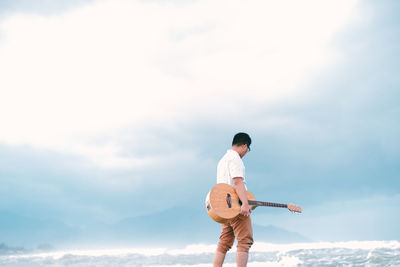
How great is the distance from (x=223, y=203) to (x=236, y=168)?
42 cm

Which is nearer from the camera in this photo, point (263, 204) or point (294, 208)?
point (263, 204)

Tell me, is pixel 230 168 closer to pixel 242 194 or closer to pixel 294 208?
pixel 242 194

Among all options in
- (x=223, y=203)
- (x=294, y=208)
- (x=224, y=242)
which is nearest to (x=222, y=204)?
(x=223, y=203)

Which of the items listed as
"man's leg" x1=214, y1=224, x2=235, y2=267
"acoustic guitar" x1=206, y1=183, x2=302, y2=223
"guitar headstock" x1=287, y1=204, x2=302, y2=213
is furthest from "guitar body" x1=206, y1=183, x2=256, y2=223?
"guitar headstock" x1=287, y1=204, x2=302, y2=213

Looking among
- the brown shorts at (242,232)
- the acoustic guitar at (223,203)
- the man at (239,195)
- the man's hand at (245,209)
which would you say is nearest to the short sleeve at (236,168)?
the man at (239,195)

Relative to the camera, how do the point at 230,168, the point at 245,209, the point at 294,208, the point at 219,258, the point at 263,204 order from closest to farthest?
the point at 245,209 → the point at 230,168 → the point at 263,204 → the point at 219,258 → the point at 294,208

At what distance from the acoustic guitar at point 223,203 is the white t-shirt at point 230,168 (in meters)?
0.15

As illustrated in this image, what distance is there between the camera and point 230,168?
16.5 feet

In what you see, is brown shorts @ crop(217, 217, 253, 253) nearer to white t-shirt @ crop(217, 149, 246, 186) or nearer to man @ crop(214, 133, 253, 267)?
man @ crop(214, 133, 253, 267)

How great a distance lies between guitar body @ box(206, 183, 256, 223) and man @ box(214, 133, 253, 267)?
104 millimetres

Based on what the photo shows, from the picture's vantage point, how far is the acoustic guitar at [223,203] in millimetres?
4883

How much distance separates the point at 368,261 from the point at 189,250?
426 inches

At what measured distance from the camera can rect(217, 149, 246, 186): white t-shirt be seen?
498cm

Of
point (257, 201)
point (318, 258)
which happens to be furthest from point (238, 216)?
point (318, 258)
